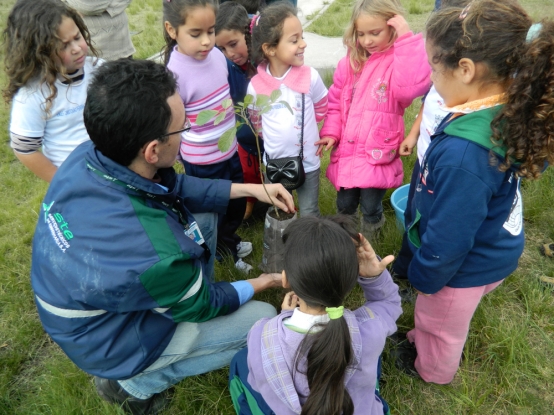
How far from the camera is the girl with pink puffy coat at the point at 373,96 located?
7.41 ft

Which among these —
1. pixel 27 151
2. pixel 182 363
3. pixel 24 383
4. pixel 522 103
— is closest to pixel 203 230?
pixel 182 363

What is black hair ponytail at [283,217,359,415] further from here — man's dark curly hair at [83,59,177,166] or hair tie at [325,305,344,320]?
man's dark curly hair at [83,59,177,166]

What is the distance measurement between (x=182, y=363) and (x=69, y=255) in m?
0.73

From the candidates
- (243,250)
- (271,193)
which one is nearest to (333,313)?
(271,193)

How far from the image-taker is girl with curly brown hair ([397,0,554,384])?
1.37 meters

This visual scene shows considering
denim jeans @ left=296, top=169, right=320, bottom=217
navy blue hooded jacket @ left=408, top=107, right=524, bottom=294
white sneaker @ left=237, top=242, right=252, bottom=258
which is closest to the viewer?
navy blue hooded jacket @ left=408, top=107, right=524, bottom=294

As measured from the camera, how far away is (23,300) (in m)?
2.65

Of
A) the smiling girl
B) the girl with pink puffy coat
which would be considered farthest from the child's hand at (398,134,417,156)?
the smiling girl

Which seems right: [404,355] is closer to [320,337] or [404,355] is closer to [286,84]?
[320,337]

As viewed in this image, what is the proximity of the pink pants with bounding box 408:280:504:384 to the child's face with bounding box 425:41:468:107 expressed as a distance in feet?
2.39

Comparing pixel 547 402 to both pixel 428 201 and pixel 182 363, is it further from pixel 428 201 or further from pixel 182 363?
pixel 182 363

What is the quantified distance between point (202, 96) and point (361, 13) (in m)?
0.98

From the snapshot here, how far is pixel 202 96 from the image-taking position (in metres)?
2.51

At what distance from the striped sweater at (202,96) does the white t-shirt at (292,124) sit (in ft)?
0.70
